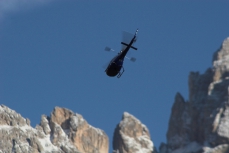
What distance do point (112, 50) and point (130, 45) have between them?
3.14 m

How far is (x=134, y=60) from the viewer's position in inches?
2992

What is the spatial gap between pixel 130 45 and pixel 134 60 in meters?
2.52

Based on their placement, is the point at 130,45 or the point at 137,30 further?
the point at 130,45

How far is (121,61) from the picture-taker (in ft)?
253

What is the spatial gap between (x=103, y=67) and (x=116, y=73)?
208cm

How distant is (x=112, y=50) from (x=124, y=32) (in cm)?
191

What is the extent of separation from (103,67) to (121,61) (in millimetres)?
1754

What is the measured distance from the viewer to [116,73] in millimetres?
75812

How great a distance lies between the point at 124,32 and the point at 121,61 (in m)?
2.99

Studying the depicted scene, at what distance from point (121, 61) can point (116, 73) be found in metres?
1.72

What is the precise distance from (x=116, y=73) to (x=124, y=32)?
3702mm

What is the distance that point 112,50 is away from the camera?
75.4m

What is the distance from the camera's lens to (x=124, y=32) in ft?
248
